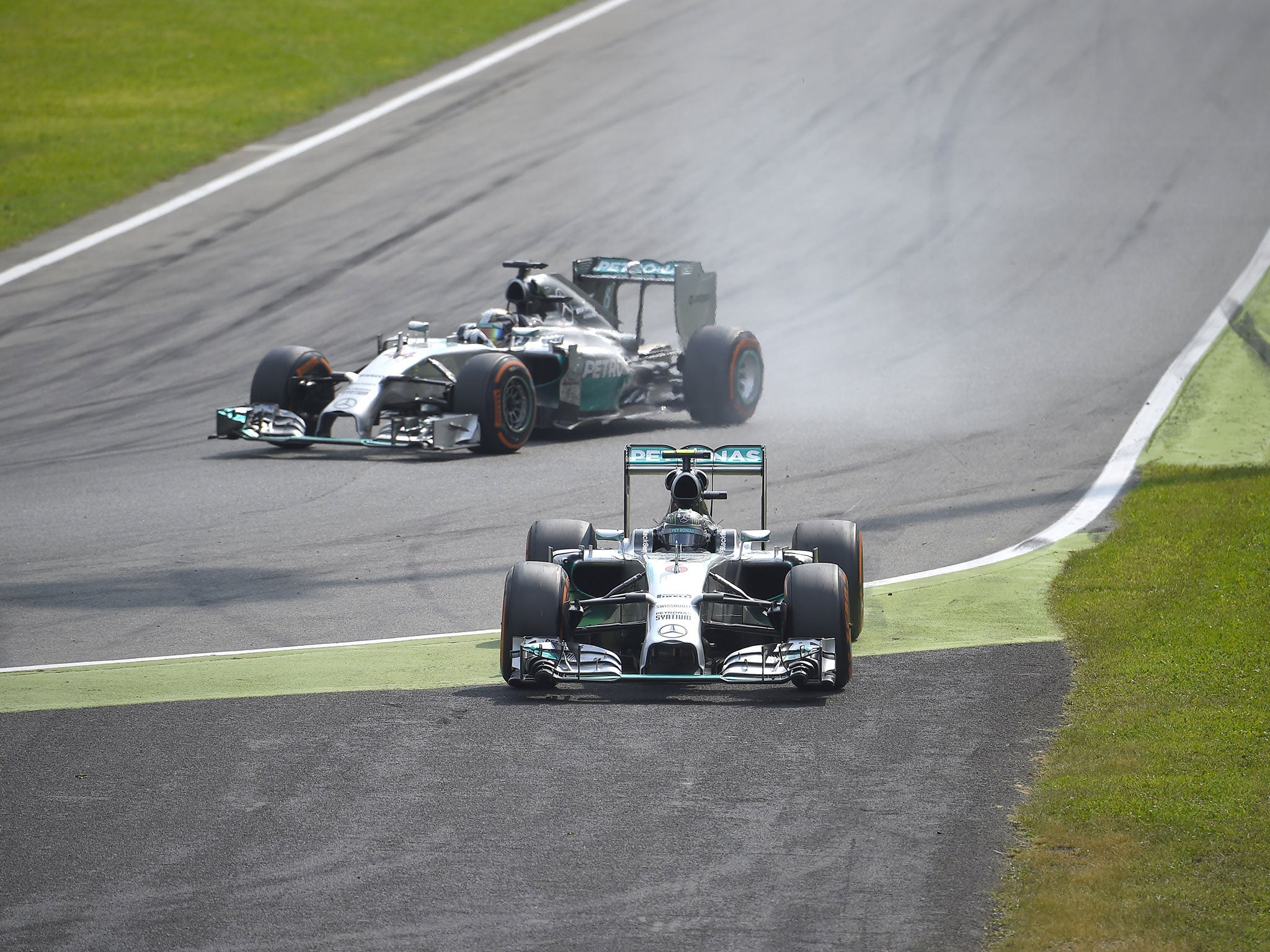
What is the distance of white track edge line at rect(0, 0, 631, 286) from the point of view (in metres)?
29.9

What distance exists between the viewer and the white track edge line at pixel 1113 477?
35.5 feet

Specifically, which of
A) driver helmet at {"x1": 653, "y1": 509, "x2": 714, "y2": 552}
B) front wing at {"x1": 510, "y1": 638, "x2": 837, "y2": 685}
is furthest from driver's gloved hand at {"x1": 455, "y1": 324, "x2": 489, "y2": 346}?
front wing at {"x1": 510, "y1": 638, "x2": 837, "y2": 685}

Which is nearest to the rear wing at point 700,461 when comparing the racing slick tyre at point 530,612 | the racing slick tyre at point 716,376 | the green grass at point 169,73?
the racing slick tyre at point 530,612

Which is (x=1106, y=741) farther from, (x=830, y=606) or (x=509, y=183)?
(x=509, y=183)

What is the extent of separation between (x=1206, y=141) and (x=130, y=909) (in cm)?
3108

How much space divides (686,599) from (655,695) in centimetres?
58

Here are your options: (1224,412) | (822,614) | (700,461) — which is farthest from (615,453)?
(822,614)

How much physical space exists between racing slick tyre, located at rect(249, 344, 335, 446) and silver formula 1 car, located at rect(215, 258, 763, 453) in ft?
0.05

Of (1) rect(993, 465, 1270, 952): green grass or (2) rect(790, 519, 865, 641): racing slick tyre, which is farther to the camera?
(2) rect(790, 519, 865, 641): racing slick tyre

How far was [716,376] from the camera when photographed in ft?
66.9

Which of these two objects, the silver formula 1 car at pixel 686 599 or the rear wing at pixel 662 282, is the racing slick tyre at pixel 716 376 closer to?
the rear wing at pixel 662 282

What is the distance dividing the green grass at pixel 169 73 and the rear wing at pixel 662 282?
14.4 m

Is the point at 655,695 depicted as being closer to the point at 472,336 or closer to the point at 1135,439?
the point at 472,336

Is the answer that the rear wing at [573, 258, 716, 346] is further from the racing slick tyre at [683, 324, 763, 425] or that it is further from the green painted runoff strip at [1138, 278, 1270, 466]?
the green painted runoff strip at [1138, 278, 1270, 466]
